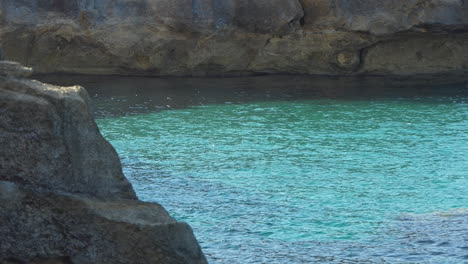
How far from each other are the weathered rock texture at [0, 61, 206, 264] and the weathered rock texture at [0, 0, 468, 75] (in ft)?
31.0

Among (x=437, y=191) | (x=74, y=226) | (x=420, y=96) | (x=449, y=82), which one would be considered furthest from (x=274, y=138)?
(x=74, y=226)

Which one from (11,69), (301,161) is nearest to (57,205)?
(11,69)

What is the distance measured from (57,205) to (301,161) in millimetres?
5025

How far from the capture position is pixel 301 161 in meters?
8.17

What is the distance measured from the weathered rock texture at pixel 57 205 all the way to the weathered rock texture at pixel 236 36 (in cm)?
946

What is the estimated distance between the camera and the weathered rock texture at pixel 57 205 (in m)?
3.35

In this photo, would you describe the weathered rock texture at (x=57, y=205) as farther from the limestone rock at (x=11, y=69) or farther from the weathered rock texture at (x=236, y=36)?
the weathered rock texture at (x=236, y=36)

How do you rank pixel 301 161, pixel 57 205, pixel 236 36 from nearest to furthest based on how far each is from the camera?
pixel 57 205 → pixel 301 161 → pixel 236 36

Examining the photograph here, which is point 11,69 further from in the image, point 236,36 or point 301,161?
point 236,36

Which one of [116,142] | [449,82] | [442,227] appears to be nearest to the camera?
[442,227]

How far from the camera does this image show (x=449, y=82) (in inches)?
531

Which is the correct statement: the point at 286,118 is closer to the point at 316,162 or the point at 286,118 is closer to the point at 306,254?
the point at 316,162

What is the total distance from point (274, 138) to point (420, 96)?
3.79 metres

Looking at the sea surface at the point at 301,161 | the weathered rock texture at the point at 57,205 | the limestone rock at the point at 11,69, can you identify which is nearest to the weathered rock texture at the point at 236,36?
the sea surface at the point at 301,161
